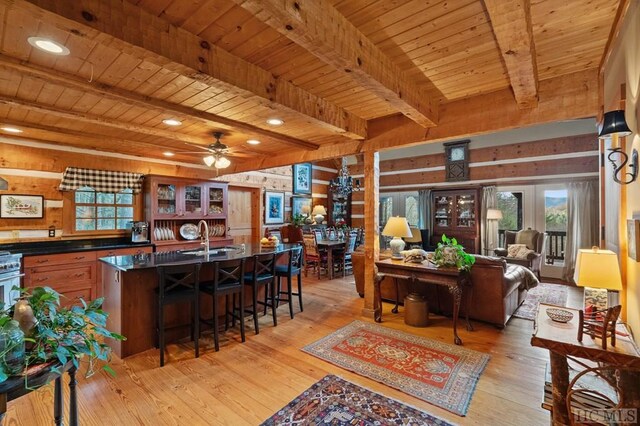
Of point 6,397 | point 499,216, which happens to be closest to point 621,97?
point 6,397

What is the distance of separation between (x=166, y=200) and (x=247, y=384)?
3.85 m

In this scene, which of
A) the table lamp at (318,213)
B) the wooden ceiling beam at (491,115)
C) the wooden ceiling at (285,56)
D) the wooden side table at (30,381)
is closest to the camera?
the wooden side table at (30,381)

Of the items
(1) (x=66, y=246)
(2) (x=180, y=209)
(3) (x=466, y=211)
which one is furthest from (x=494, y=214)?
(1) (x=66, y=246)

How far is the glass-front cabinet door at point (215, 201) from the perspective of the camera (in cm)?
567

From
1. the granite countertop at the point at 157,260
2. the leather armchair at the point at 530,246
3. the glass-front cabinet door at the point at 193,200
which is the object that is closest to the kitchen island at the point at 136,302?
the granite countertop at the point at 157,260

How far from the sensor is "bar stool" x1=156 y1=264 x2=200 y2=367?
2.71 meters

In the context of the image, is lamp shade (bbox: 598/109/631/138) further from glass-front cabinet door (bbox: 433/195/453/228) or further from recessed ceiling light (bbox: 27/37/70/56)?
glass-front cabinet door (bbox: 433/195/453/228)

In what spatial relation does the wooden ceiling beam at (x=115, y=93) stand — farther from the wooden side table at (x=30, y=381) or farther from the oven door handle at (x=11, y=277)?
the oven door handle at (x=11, y=277)

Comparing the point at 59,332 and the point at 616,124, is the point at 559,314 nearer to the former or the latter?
the point at 616,124

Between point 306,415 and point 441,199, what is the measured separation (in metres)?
6.90

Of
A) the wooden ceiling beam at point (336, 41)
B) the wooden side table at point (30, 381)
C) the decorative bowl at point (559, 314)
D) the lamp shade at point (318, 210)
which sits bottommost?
the decorative bowl at point (559, 314)

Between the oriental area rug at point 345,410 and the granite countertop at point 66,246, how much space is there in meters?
3.66

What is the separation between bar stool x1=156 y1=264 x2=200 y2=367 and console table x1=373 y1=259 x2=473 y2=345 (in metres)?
2.11

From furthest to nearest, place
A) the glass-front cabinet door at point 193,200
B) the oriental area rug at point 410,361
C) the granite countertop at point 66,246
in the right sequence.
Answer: the glass-front cabinet door at point 193,200, the granite countertop at point 66,246, the oriental area rug at point 410,361
